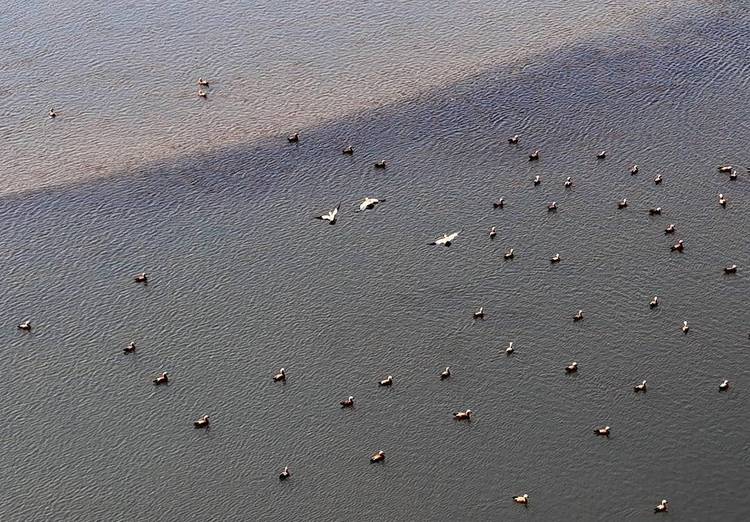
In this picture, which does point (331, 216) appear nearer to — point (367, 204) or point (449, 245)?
point (367, 204)

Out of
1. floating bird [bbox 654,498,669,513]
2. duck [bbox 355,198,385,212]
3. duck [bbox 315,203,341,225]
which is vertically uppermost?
floating bird [bbox 654,498,669,513]

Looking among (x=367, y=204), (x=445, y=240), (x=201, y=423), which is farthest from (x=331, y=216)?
(x=201, y=423)

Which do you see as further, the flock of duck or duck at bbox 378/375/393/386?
duck at bbox 378/375/393/386

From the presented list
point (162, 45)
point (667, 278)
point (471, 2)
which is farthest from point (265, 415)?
point (471, 2)

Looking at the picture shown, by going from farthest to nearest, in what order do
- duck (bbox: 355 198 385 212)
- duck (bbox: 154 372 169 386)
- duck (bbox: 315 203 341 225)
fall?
duck (bbox: 355 198 385 212) < duck (bbox: 315 203 341 225) < duck (bbox: 154 372 169 386)

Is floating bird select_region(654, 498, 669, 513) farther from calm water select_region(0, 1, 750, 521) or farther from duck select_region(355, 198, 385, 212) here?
duck select_region(355, 198, 385, 212)

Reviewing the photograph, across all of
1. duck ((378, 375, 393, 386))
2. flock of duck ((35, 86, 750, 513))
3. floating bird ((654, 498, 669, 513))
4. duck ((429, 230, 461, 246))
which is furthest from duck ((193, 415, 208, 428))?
floating bird ((654, 498, 669, 513))
